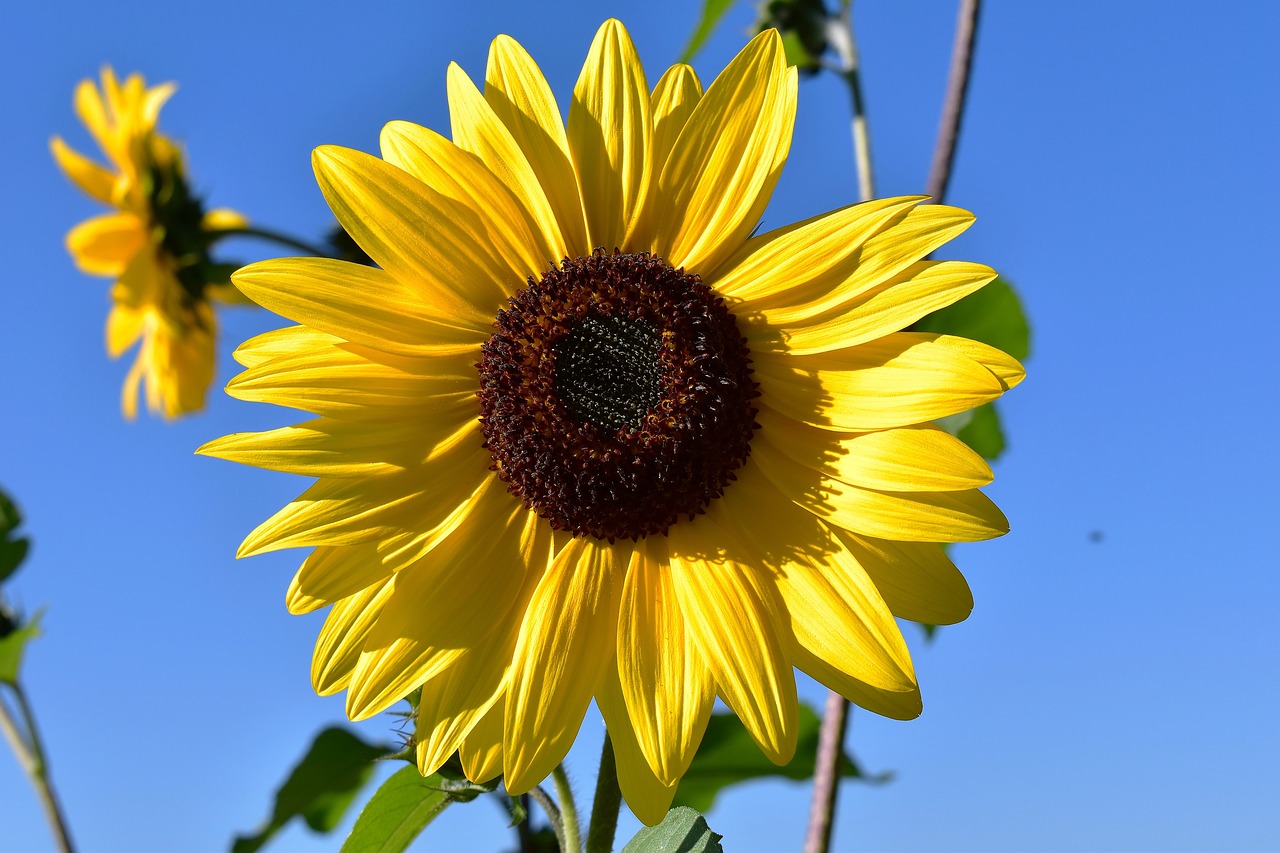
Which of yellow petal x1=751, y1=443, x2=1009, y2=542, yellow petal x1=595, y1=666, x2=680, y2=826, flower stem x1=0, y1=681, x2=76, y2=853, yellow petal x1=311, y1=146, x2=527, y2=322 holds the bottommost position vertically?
flower stem x1=0, y1=681, x2=76, y2=853

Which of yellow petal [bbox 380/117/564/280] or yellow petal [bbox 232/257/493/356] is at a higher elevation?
yellow petal [bbox 380/117/564/280]

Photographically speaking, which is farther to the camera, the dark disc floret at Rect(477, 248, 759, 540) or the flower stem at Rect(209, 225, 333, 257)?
the flower stem at Rect(209, 225, 333, 257)

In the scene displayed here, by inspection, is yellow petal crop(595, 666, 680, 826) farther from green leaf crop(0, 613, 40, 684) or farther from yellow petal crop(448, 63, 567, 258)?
green leaf crop(0, 613, 40, 684)

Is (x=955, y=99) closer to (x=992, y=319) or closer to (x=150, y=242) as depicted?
(x=992, y=319)

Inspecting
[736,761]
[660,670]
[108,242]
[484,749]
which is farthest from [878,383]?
[108,242]

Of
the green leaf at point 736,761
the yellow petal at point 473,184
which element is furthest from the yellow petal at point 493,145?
the green leaf at point 736,761

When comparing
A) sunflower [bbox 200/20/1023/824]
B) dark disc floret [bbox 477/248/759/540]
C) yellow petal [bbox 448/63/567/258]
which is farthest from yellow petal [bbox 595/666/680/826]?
yellow petal [bbox 448/63/567/258]

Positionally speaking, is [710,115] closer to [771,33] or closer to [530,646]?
[771,33]

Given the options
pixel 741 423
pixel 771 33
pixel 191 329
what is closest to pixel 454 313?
pixel 741 423
